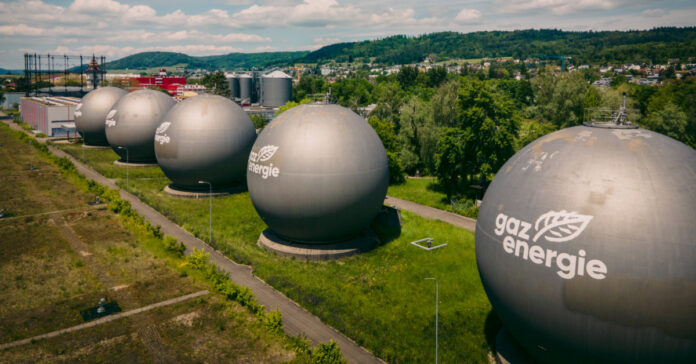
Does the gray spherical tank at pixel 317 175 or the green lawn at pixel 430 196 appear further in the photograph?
the green lawn at pixel 430 196

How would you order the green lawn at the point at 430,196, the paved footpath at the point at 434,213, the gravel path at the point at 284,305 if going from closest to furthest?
the gravel path at the point at 284,305 → the paved footpath at the point at 434,213 → the green lawn at the point at 430,196

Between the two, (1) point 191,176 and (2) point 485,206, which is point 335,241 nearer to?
(2) point 485,206

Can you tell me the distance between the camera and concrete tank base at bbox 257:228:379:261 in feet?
95.2

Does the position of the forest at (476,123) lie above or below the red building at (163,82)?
below

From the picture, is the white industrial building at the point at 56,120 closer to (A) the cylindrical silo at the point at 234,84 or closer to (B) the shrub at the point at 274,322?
(A) the cylindrical silo at the point at 234,84

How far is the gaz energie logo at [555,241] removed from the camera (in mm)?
13148

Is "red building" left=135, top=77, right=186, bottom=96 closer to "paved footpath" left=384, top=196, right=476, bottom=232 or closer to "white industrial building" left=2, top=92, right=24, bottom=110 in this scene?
"white industrial building" left=2, top=92, right=24, bottom=110

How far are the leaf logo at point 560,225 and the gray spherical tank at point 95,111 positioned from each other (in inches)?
2675

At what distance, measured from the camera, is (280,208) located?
91.6 feet

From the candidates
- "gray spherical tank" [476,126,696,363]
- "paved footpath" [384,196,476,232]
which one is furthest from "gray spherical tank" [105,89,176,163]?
"gray spherical tank" [476,126,696,363]

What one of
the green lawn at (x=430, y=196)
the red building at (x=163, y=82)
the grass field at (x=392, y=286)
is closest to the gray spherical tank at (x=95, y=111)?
the grass field at (x=392, y=286)

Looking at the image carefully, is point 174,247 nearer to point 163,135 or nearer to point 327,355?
point 163,135

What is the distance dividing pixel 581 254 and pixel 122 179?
1983 inches

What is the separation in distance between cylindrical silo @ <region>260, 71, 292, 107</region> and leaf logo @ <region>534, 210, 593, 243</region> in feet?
430
